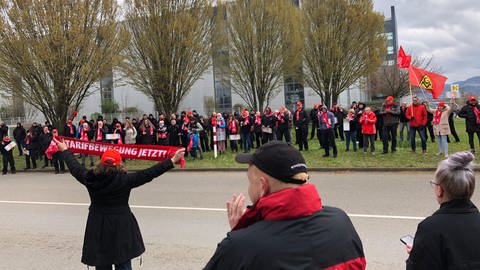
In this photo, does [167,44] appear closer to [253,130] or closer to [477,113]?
[253,130]

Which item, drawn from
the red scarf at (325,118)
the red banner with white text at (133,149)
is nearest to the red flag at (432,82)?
the red scarf at (325,118)

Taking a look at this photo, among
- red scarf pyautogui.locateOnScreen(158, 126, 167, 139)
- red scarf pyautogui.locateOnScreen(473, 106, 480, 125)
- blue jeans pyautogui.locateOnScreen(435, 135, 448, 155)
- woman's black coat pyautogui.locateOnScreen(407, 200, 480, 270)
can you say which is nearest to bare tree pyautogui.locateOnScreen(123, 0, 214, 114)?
red scarf pyautogui.locateOnScreen(158, 126, 167, 139)

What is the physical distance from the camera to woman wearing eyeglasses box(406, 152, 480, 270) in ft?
7.79

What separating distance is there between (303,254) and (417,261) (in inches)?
42.6

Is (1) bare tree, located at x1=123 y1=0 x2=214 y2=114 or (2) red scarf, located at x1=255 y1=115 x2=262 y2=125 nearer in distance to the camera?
(2) red scarf, located at x1=255 y1=115 x2=262 y2=125

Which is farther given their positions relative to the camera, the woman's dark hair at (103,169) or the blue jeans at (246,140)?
the blue jeans at (246,140)

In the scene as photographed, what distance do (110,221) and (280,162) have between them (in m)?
2.64

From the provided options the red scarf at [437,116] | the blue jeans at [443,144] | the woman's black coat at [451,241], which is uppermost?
the red scarf at [437,116]

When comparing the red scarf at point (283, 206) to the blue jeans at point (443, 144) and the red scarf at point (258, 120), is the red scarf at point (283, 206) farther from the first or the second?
the red scarf at point (258, 120)

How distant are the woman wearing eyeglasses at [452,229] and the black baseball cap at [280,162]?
1.07m

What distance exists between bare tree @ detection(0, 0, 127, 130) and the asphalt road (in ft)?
26.1

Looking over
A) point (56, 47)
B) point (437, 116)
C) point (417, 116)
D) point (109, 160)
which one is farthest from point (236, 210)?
point (56, 47)

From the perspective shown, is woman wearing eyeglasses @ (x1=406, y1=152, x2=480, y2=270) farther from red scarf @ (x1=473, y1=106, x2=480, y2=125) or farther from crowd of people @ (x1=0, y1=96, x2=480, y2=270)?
red scarf @ (x1=473, y1=106, x2=480, y2=125)

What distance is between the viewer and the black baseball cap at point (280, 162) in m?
1.87
